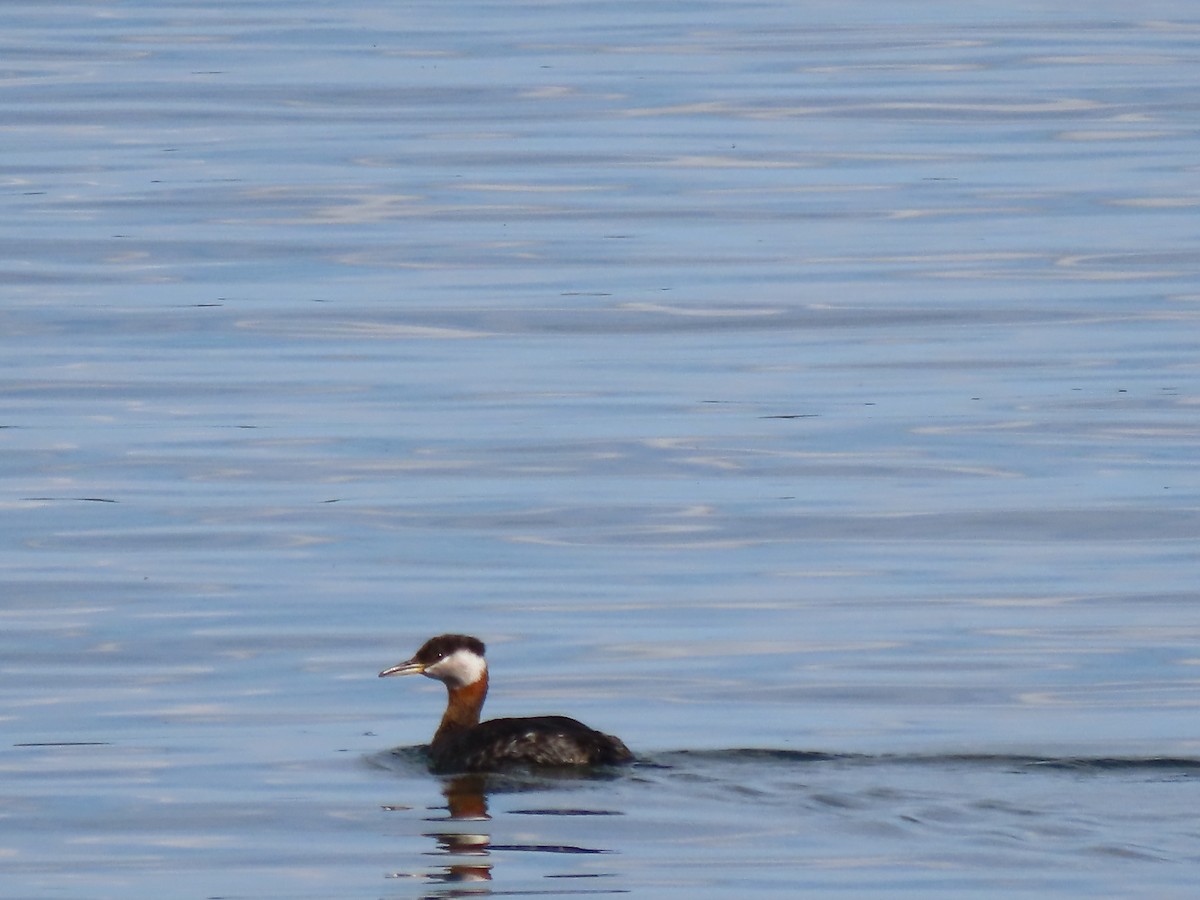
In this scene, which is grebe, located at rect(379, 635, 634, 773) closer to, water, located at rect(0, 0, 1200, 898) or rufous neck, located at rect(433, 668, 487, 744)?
rufous neck, located at rect(433, 668, 487, 744)

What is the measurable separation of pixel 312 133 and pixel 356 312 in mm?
8364

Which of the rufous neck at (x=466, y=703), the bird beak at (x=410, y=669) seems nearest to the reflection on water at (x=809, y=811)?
the rufous neck at (x=466, y=703)

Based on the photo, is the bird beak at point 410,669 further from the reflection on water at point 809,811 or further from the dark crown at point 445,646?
the reflection on water at point 809,811

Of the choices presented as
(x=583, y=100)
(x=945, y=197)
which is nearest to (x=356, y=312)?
(x=945, y=197)

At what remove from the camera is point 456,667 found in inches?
482

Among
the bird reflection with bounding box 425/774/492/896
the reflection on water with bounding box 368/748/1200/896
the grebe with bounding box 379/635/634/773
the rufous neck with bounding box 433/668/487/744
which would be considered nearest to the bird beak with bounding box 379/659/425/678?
the grebe with bounding box 379/635/634/773

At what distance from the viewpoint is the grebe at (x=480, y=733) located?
1112cm

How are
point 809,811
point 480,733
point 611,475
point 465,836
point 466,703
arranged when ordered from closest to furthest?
point 465,836 → point 809,811 → point 480,733 → point 466,703 → point 611,475

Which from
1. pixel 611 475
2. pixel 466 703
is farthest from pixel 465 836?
pixel 611 475

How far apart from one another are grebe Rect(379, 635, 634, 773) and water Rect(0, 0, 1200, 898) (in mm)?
141

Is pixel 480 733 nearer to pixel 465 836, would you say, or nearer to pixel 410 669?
pixel 410 669

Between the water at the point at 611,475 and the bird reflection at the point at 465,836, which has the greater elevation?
the water at the point at 611,475

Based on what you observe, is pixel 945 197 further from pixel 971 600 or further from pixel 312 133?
pixel 971 600

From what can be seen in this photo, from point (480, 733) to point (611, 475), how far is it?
5.30 meters
